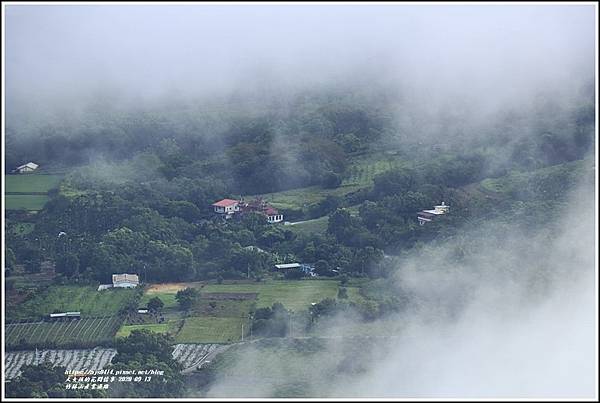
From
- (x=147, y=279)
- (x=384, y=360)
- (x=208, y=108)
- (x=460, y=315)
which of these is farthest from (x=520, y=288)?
(x=208, y=108)

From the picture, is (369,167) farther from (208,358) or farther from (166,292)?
(208,358)

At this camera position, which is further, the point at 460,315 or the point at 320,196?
the point at 320,196

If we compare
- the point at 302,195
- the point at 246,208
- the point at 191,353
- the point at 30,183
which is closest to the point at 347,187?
the point at 302,195

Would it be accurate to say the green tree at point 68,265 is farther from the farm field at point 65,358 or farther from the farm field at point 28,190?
the farm field at point 28,190

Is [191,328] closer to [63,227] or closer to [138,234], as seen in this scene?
[138,234]

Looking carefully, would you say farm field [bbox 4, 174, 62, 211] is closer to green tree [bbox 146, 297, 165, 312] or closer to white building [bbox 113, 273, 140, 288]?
white building [bbox 113, 273, 140, 288]

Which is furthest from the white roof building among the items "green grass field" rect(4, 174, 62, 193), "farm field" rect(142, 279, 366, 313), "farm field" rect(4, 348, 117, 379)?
"green grass field" rect(4, 174, 62, 193)
